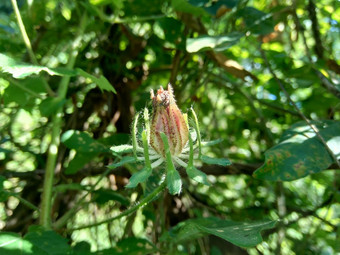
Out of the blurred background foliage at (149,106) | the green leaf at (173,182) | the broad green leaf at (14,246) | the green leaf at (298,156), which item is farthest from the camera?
the blurred background foliage at (149,106)

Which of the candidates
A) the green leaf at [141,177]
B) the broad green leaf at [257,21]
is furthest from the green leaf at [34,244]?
the broad green leaf at [257,21]

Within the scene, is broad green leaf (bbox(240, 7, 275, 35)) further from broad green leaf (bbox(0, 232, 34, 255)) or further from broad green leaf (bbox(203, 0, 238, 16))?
broad green leaf (bbox(0, 232, 34, 255))

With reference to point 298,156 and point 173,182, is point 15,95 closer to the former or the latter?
point 173,182

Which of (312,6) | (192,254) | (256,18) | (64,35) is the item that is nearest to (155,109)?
(256,18)

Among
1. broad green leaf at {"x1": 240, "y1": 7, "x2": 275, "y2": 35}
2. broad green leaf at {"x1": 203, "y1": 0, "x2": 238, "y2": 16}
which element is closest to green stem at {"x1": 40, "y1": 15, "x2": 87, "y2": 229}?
broad green leaf at {"x1": 203, "y1": 0, "x2": 238, "y2": 16}

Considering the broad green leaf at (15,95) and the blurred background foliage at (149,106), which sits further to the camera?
the blurred background foliage at (149,106)

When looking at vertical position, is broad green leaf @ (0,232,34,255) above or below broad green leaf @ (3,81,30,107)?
below

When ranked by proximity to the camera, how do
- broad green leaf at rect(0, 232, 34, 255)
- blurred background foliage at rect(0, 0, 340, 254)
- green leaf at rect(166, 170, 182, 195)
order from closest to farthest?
green leaf at rect(166, 170, 182, 195)
broad green leaf at rect(0, 232, 34, 255)
blurred background foliage at rect(0, 0, 340, 254)

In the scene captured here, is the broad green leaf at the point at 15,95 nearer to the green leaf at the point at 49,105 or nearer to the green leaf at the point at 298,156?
the green leaf at the point at 49,105
